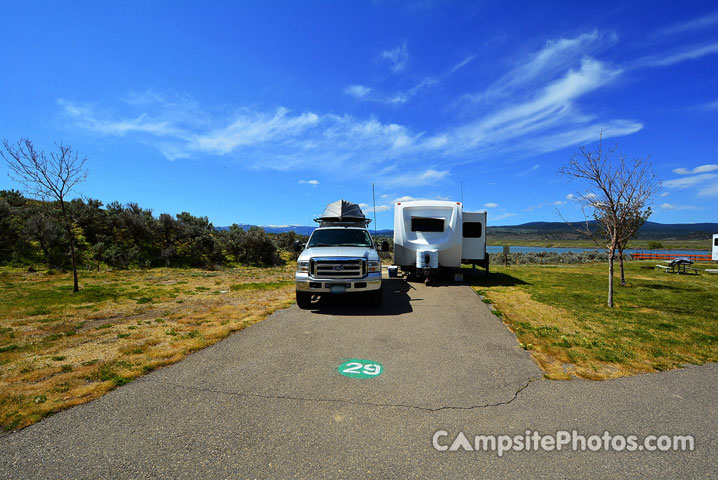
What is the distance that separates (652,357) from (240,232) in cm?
3010

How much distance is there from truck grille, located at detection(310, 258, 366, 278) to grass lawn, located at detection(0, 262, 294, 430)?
1909 mm

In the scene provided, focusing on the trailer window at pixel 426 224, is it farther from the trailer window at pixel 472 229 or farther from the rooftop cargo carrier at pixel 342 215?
the rooftop cargo carrier at pixel 342 215

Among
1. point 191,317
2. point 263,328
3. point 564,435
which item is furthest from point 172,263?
point 564,435

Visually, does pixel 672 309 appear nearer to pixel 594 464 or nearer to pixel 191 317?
pixel 594 464

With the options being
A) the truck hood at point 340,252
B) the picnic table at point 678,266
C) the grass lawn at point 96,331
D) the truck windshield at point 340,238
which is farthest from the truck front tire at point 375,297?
the picnic table at point 678,266

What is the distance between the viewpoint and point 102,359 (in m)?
4.96

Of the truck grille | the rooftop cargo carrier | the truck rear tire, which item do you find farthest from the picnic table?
the truck rear tire

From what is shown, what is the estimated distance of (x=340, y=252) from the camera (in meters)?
8.74

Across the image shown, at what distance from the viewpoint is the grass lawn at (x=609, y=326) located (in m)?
5.07

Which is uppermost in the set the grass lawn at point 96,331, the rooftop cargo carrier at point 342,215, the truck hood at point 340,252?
the rooftop cargo carrier at point 342,215

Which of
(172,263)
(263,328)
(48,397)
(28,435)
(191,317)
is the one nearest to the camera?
(28,435)

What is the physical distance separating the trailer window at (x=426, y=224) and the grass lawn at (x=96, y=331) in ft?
21.1

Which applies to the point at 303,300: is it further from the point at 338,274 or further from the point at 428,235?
the point at 428,235

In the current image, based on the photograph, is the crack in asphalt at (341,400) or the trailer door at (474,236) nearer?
the crack in asphalt at (341,400)
